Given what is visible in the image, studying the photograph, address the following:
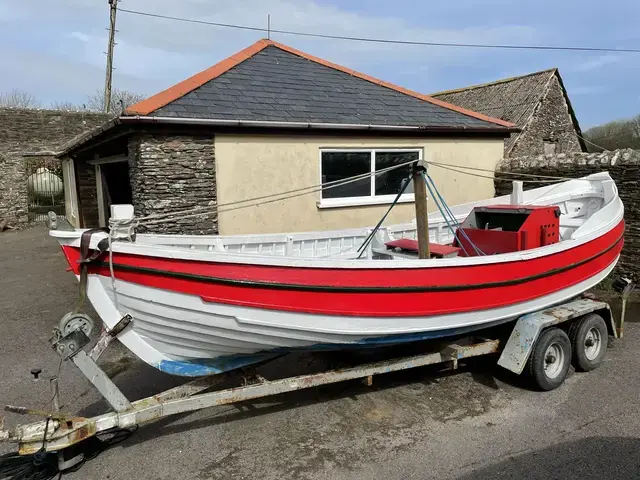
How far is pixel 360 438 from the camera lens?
12.7 feet

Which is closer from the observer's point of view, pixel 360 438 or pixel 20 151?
pixel 360 438

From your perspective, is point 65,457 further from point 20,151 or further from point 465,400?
point 20,151

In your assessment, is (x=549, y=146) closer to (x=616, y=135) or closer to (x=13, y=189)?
(x=616, y=135)

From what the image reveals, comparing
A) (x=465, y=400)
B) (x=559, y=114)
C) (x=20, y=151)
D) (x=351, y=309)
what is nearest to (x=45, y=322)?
(x=351, y=309)

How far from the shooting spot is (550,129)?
60.2 ft

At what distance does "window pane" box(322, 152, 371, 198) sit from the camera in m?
8.84

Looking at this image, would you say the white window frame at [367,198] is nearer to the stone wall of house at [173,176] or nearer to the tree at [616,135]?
the stone wall of house at [173,176]

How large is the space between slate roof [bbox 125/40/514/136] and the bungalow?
3 cm

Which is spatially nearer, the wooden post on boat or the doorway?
the wooden post on boat

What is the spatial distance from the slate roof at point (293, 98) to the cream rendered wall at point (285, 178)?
38cm

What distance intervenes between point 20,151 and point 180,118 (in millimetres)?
15037

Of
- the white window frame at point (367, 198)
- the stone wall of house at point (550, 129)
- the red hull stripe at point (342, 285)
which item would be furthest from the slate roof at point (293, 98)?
the stone wall of house at point (550, 129)

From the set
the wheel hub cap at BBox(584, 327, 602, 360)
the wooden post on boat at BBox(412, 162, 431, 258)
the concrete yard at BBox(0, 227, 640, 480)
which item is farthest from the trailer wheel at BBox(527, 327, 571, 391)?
the wooden post on boat at BBox(412, 162, 431, 258)

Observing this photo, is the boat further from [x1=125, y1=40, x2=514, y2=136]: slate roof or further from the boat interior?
[x1=125, y1=40, x2=514, y2=136]: slate roof
